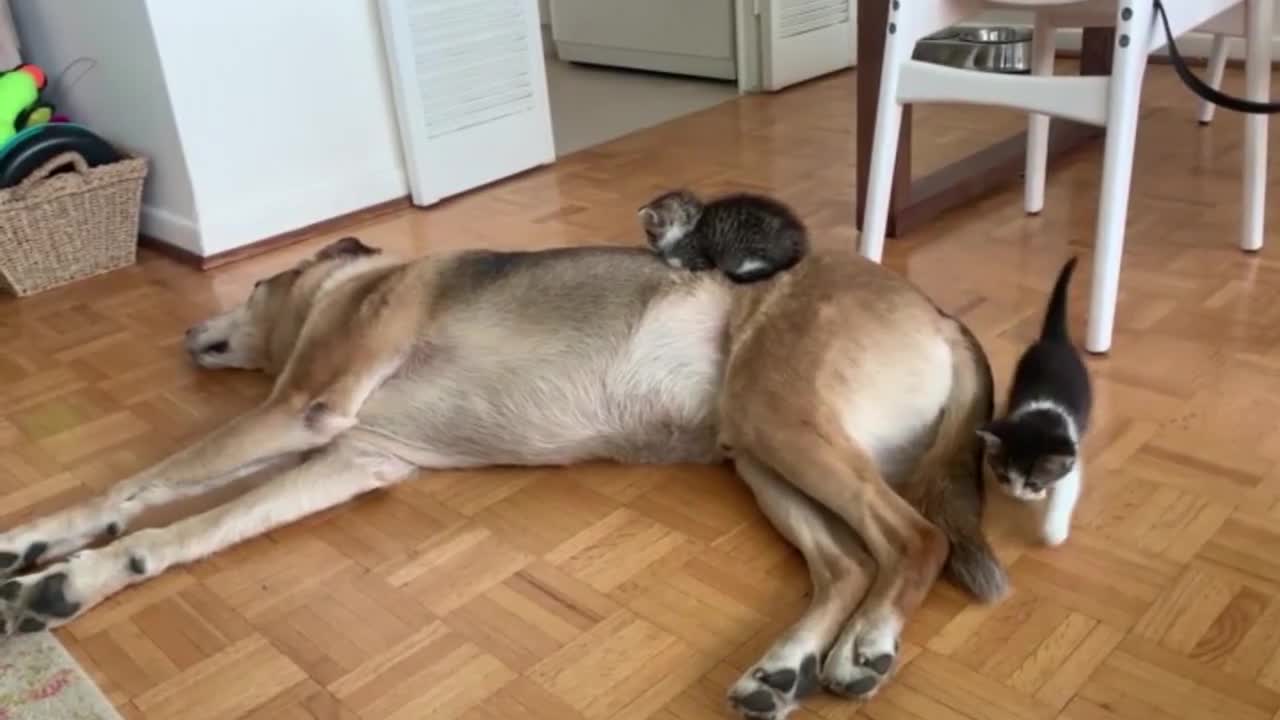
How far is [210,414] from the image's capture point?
2.33 metres

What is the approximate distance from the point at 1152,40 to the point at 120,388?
2.24 meters

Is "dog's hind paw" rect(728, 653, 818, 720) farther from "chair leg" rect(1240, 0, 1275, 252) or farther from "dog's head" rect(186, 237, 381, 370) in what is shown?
"chair leg" rect(1240, 0, 1275, 252)

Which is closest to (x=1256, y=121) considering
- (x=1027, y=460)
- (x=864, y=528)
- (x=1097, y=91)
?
(x=1097, y=91)

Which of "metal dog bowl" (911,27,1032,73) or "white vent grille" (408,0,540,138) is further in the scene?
"metal dog bowl" (911,27,1032,73)

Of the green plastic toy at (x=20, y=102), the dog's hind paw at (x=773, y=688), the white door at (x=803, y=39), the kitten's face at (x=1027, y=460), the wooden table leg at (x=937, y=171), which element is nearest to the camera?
the dog's hind paw at (x=773, y=688)

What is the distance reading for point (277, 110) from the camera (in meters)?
3.27

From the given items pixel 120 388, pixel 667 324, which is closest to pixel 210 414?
pixel 120 388

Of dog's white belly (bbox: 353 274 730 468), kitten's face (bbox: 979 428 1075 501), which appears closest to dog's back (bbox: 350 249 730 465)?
dog's white belly (bbox: 353 274 730 468)

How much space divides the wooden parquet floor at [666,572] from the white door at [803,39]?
2246 mm

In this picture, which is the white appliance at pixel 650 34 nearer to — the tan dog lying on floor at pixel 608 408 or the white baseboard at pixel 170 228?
the white baseboard at pixel 170 228

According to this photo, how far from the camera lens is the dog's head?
2195mm

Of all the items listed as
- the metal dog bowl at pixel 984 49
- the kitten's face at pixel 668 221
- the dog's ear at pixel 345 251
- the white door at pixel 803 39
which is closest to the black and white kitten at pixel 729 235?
the kitten's face at pixel 668 221

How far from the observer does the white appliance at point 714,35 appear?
15.7 feet

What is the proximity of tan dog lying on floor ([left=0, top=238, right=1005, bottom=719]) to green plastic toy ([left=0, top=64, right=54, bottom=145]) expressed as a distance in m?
1.51
